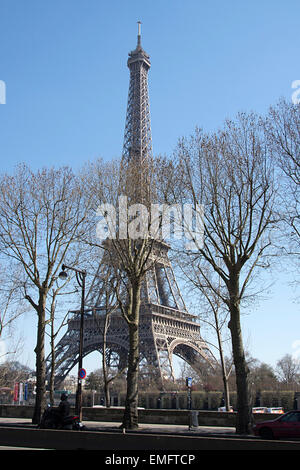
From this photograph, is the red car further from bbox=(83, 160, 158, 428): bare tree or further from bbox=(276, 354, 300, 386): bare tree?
bbox=(276, 354, 300, 386): bare tree

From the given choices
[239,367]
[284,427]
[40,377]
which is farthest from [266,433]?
[40,377]

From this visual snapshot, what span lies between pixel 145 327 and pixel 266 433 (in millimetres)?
50964

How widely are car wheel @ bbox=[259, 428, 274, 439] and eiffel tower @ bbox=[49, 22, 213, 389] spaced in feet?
131

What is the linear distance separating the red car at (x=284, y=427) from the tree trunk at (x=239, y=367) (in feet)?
6.65

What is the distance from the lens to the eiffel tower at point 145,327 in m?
65.5

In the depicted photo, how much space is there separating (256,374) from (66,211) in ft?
217

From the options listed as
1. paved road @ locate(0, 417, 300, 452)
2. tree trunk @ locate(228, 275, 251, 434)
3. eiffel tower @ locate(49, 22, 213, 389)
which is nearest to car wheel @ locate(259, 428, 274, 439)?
tree trunk @ locate(228, 275, 251, 434)

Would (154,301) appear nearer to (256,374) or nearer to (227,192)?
(256,374)

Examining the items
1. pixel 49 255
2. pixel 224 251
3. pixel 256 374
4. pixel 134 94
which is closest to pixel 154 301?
pixel 256 374

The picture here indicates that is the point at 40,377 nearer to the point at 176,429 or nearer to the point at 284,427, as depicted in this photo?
the point at 176,429

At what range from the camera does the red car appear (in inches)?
693

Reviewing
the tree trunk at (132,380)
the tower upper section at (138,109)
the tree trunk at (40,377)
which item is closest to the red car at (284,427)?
the tree trunk at (132,380)
